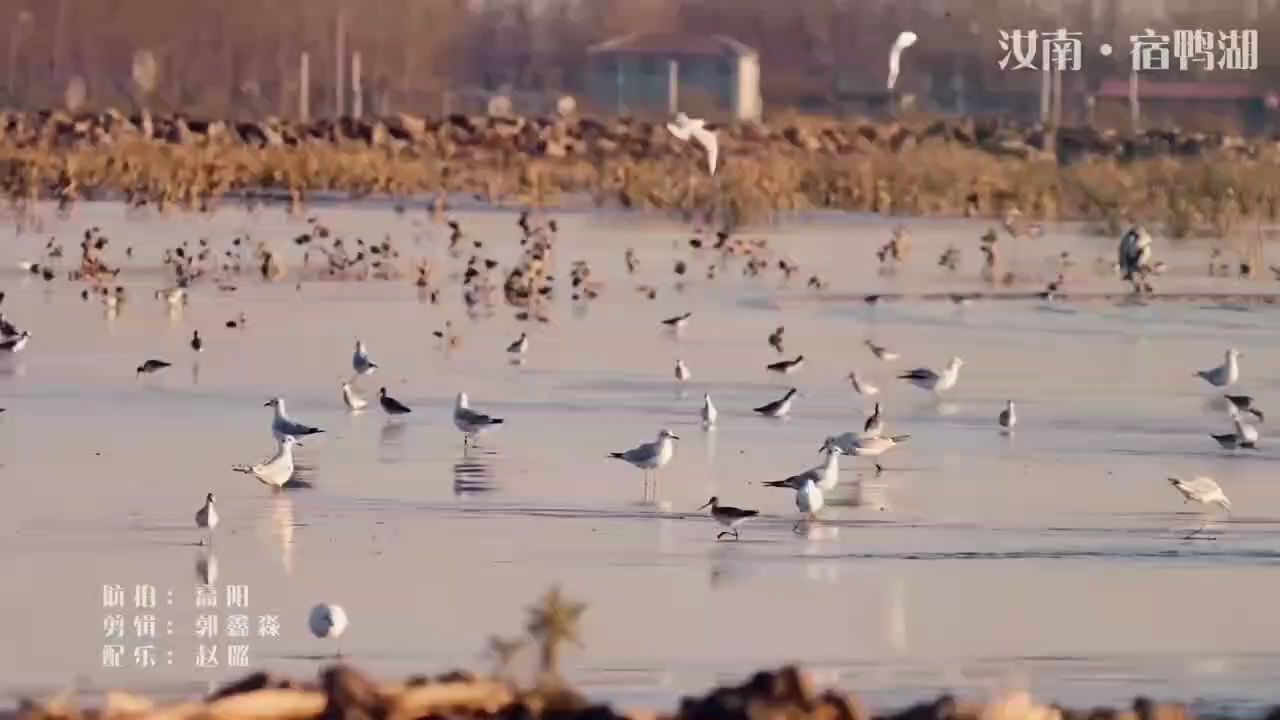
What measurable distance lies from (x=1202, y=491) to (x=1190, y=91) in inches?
2086

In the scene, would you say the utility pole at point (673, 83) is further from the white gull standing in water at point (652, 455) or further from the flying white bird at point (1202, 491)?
the flying white bird at point (1202, 491)

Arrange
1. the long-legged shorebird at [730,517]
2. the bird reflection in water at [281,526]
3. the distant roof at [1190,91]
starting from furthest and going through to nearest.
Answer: the distant roof at [1190,91], the long-legged shorebird at [730,517], the bird reflection in water at [281,526]

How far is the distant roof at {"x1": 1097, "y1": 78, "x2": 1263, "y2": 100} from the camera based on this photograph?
208ft

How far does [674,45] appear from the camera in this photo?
2931 inches

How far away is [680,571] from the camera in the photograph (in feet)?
36.3

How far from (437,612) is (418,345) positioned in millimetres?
10557

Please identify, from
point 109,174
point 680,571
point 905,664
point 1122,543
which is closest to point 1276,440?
point 1122,543

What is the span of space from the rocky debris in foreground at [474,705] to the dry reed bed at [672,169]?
26.5 metres

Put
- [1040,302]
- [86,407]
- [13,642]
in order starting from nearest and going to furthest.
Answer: [13,642]
[86,407]
[1040,302]

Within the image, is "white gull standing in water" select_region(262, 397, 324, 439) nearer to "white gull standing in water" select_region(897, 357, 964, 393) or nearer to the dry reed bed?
"white gull standing in water" select_region(897, 357, 964, 393)

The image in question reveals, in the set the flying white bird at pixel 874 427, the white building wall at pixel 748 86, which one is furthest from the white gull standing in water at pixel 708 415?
the white building wall at pixel 748 86

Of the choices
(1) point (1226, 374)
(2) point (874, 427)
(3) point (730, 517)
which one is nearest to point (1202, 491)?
(3) point (730, 517)

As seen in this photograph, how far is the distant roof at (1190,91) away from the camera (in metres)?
63.4

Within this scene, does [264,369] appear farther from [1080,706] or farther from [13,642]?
[1080,706]
